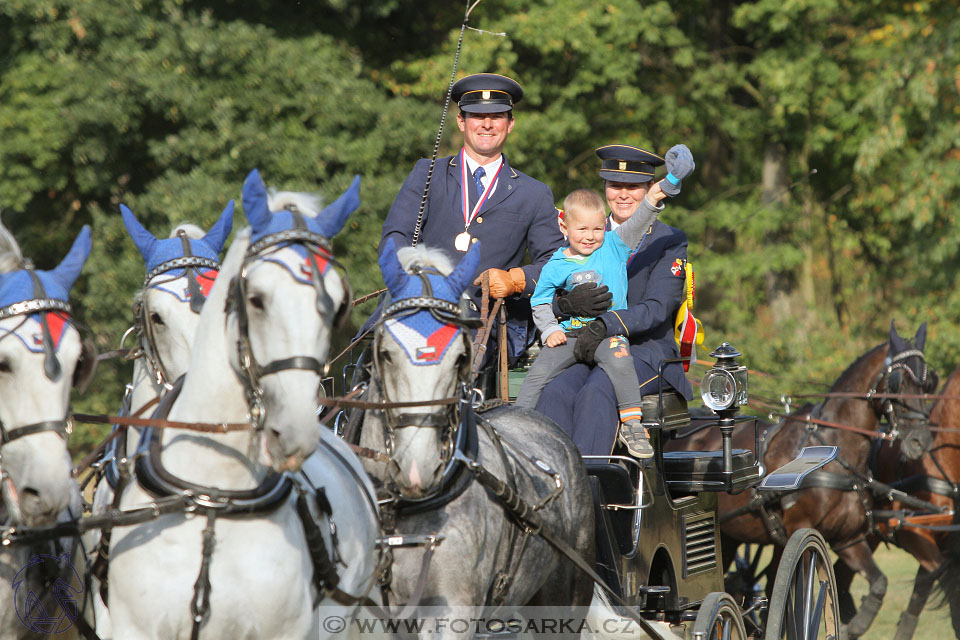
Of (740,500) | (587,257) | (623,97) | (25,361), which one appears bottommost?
(740,500)

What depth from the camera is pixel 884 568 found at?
12508mm

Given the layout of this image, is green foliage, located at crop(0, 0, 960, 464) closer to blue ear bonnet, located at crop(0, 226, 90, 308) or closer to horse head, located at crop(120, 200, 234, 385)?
horse head, located at crop(120, 200, 234, 385)

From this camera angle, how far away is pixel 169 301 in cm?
457

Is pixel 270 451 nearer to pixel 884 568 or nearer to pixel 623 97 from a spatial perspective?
pixel 884 568

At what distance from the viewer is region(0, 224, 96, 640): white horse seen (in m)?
3.40

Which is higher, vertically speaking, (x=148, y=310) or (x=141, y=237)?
(x=141, y=237)

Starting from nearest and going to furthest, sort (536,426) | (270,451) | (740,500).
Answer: (270,451)
(536,426)
(740,500)

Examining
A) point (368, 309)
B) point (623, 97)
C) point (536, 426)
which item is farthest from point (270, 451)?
point (623, 97)

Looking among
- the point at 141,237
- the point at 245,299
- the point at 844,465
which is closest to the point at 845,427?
the point at 844,465

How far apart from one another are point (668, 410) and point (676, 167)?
Result: 1.21 meters

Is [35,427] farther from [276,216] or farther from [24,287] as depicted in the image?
[276,216]

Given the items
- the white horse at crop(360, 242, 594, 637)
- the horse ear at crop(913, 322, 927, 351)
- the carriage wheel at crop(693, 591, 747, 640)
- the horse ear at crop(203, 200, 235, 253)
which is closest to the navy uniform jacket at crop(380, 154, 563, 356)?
the horse ear at crop(203, 200, 235, 253)

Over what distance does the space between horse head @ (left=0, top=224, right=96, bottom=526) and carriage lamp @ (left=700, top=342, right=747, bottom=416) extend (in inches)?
125

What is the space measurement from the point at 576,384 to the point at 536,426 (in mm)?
525
